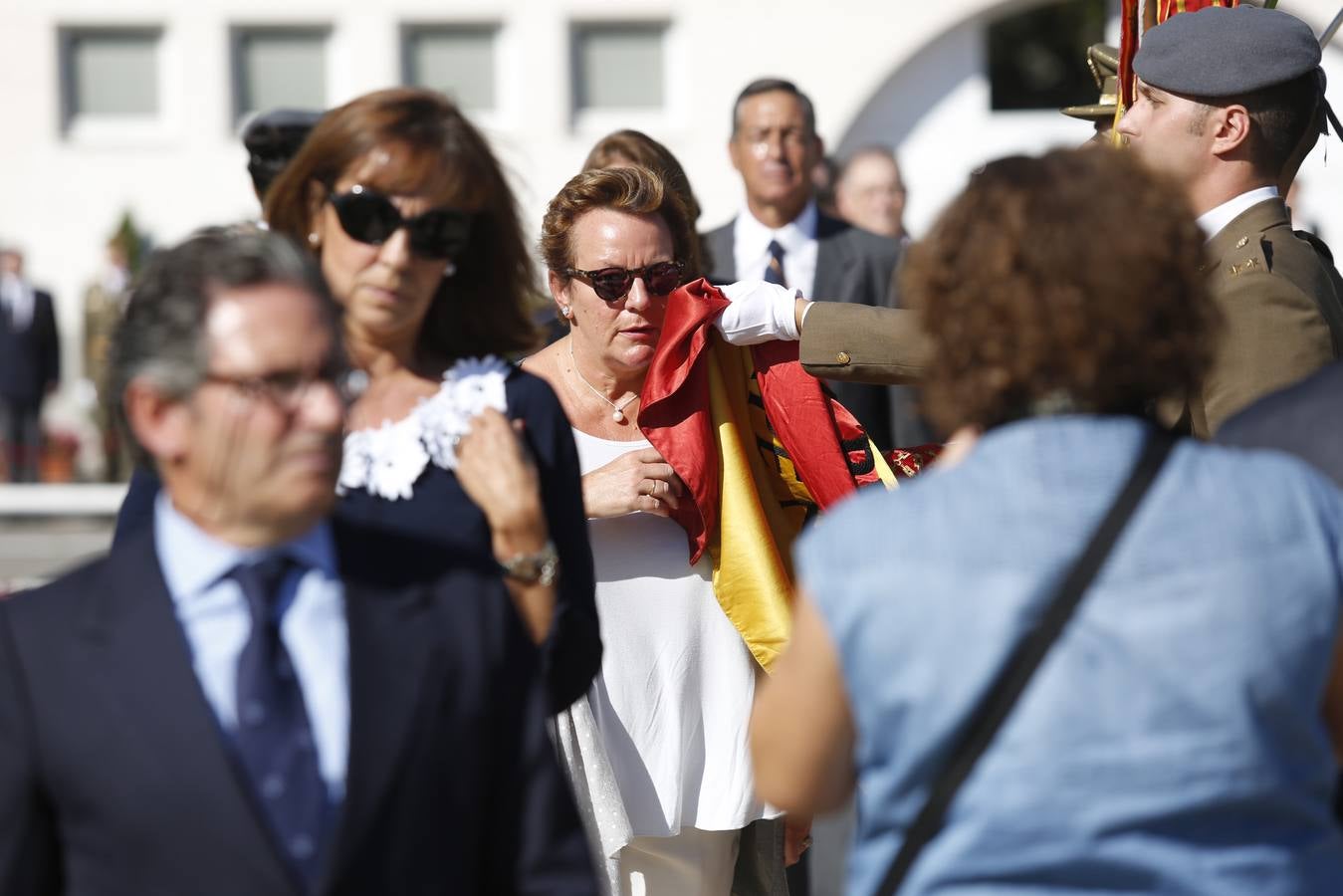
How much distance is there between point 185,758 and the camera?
197cm

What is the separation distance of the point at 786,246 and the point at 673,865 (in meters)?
3.25

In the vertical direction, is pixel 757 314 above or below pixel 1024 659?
above

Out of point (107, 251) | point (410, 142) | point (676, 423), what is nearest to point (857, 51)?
point (107, 251)

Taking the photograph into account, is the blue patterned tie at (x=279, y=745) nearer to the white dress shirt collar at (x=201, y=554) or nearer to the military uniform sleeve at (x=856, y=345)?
the white dress shirt collar at (x=201, y=554)

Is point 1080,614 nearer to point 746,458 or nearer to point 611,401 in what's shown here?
point 746,458

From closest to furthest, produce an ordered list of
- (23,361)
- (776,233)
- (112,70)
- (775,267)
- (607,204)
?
1. (607,204)
2. (775,267)
3. (776,233)
4. (23,361)
5. (112,70)

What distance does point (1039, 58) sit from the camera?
693 inches

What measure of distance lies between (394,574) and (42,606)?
0.40 metres

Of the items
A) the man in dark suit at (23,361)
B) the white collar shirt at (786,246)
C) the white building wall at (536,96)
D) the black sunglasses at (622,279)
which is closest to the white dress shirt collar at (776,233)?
the white collar shirt at (786,246)

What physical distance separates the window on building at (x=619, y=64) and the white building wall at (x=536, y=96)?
0.48ft

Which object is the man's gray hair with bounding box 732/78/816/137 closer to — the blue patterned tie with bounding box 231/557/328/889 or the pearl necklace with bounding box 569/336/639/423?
the pearl necklace with bounding box 569/336/639/423

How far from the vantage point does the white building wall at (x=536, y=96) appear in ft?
49.9

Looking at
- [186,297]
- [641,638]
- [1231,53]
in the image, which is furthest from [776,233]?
[186,297]

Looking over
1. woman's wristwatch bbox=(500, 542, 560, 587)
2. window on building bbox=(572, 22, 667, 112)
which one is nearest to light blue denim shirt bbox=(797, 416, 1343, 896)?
woman's wristwatch bbox=(500, 542, 560, 587)
